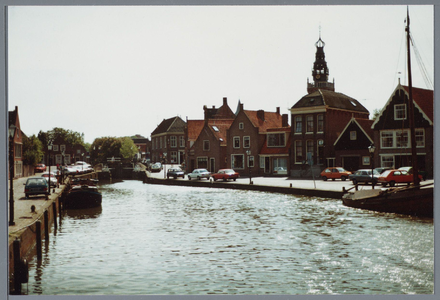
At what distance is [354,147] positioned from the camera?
114ft

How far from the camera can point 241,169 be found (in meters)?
50.6

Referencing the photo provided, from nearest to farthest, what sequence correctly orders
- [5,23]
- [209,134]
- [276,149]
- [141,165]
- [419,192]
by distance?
1. [5,23]
2. [419,192]
3. [276,149]
4. [209,134]
5. [141,165]

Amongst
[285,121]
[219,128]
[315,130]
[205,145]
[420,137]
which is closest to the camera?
[420,137]

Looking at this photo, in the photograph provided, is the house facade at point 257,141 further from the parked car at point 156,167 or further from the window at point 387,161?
the window at point 387,161

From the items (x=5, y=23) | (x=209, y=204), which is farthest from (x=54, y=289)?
(x=209, y=204)

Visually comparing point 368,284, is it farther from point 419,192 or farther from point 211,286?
point 419,192

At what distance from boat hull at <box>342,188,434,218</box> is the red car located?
571 mm

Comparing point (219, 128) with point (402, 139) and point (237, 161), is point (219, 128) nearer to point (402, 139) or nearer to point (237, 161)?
point (237, 161)

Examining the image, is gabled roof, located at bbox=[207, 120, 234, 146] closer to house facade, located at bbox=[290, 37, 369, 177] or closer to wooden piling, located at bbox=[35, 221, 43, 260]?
house facade, located at bbox=[290, 37, 369, 177]

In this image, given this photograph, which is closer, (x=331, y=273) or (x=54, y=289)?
(x=54, y=289)

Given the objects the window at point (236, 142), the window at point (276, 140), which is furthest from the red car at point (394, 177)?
the window at point (236, 142)

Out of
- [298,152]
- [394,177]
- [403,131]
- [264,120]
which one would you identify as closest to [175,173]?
[264,120]

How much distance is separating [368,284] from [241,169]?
39.1 meters

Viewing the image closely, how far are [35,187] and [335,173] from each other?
74.6 feet
